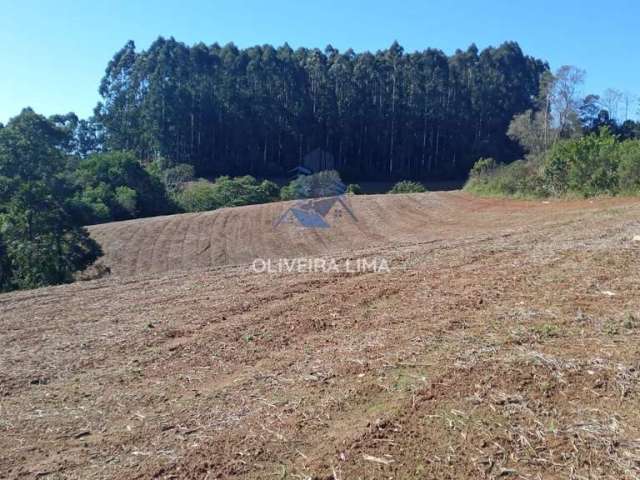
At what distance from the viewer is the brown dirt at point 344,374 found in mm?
2279

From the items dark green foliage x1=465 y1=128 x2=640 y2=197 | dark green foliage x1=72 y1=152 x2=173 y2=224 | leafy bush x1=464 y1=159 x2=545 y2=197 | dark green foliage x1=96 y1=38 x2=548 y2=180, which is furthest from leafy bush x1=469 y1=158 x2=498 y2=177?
dark green foliage x1=96 y1=38 x2=548 y2=180

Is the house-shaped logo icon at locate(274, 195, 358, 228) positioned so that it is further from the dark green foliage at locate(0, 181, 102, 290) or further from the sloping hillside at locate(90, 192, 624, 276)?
the dark green foliage at locate(0, 181, 102, 290)

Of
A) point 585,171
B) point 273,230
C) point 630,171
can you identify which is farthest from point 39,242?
point 630,171

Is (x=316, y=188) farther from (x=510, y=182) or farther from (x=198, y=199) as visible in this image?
(x=510, y=182)

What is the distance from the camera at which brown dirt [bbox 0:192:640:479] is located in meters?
2.28

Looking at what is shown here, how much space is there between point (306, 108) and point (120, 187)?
29.5 m

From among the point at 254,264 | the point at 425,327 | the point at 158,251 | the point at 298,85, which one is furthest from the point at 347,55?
the point at 425,327

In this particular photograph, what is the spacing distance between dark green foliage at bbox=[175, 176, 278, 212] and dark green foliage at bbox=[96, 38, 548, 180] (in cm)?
1567

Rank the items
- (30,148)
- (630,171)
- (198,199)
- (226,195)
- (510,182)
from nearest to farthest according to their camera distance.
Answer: (630,171) → (510,182) → (30,148) → (226,195) → (198,199)

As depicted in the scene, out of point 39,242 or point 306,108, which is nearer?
point 39,242

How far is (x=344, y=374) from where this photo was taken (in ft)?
10.3

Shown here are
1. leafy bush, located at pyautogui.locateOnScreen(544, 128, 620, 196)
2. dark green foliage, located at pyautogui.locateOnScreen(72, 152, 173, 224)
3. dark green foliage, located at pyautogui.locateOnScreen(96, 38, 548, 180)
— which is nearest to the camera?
leafy bush, located at pyautogui.locateOnScreen(544, 128, 620, 196)

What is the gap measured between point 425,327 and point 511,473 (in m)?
1.79

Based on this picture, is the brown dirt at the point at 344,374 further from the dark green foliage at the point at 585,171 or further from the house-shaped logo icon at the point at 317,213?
the house-shaped logo icon at the point at 317,213
